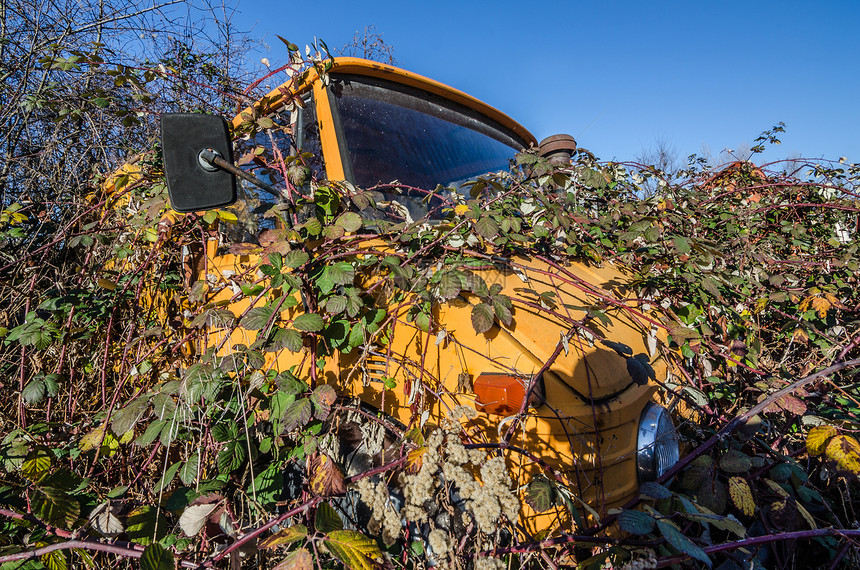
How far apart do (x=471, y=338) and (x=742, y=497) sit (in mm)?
934

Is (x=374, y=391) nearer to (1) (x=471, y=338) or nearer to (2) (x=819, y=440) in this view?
(1) (x=471, y=338)

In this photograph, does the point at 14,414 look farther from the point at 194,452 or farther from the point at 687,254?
the point at 687,254

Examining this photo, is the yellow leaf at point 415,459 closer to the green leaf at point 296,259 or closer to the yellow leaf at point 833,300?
the green leaf at point 296,259

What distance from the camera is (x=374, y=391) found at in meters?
1.75

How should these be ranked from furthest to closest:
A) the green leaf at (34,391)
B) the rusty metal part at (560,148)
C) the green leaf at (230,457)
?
→ the rusty metal part at (560,148) → the green leaf at (34,391) → the green leaf at (230,457)

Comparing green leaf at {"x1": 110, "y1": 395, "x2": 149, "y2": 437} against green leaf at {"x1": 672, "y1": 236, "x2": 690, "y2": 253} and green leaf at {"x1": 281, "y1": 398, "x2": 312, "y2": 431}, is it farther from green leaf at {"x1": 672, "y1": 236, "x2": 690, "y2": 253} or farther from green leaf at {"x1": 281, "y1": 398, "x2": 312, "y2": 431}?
green leaf at {"x1": 672, "y1": 236, "x2": 690, "y2": 253}

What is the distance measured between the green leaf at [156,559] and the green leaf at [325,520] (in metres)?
0.37

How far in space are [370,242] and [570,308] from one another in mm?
831

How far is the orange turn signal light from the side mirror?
102 centimetres

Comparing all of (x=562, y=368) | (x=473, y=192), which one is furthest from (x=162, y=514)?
(x=473, y=192)

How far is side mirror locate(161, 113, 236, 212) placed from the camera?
1.44m

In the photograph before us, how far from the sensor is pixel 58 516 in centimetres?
156

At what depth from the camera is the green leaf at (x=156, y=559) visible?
1.17m

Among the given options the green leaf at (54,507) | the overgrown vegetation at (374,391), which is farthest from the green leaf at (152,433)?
the green leaf at (54,507)
